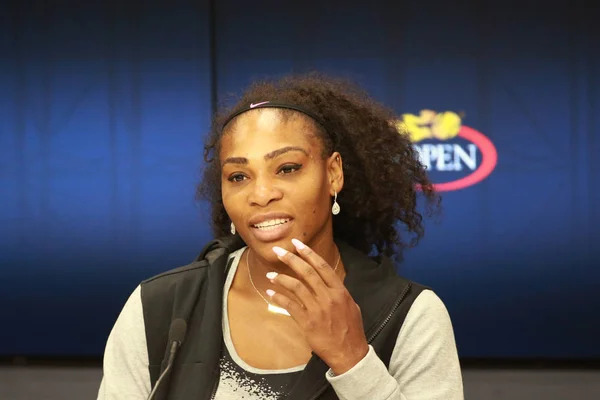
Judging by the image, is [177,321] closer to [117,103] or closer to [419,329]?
[419,329]

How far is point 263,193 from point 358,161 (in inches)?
11.8

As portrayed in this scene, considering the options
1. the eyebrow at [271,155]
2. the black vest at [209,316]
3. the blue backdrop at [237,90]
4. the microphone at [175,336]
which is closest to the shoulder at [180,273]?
the black vest at [209,316]

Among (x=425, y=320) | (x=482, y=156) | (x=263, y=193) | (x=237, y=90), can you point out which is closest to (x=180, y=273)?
(x=263, y=193)

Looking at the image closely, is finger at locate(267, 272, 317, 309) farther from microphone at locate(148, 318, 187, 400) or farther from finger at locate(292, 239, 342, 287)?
microphone at locate(148, 318, 187, 400)

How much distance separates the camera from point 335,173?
58.1 inches

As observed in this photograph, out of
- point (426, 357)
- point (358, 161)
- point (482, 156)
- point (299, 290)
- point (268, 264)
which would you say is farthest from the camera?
point (482, 156)

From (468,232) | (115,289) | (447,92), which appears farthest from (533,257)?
(115,289)

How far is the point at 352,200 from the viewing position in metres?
1.58

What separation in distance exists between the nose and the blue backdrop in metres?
2.94

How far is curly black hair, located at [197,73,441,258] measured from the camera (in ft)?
4.98

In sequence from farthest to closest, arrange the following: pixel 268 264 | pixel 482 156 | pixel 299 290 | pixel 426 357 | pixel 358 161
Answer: pixel 482 156, pixel 358 161, pixel 268 264, pixel 426 357, pixel 299 290

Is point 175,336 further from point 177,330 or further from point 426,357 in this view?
point 426,357

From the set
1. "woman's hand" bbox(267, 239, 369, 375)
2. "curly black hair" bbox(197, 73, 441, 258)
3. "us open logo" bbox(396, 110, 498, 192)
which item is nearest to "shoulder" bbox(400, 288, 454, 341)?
"woman's hand" bbox(267, 239, 369, 375)

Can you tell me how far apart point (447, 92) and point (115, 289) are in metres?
2.13
